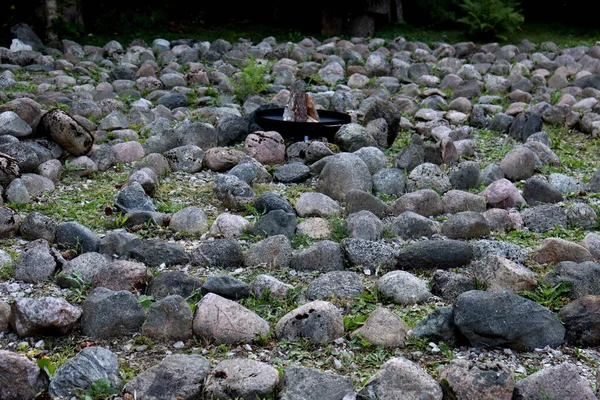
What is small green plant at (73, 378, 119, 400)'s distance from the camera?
3131mm

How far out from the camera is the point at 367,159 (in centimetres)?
659

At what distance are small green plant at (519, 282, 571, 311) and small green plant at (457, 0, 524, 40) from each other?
8835mm

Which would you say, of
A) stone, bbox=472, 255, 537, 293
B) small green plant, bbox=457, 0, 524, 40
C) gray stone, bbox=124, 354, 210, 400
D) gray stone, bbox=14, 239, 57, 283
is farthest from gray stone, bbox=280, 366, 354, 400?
small green plant, bbox=457, 0, 524, 40

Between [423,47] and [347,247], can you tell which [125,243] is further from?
[423,47]

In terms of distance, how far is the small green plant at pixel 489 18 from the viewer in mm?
12406

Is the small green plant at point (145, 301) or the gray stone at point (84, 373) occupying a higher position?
the gray stone at point (84, 373)

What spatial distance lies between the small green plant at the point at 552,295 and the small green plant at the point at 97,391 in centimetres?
208

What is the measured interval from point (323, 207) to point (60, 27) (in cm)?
Result: 704

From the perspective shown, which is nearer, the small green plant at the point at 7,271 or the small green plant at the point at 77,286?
the small green plant at the point at 77,286

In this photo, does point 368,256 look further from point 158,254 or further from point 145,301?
point 145,301

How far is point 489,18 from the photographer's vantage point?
12406 mm

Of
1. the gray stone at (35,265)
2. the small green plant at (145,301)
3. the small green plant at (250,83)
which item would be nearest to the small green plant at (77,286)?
the gray stone at (35,265)


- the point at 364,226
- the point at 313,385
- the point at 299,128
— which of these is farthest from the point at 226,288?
the point at 299,128

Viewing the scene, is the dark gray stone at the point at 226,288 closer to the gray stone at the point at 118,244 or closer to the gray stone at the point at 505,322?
the gray stone at the point at 118,244
